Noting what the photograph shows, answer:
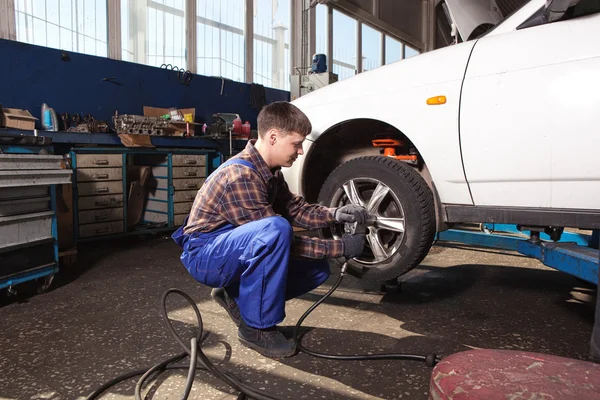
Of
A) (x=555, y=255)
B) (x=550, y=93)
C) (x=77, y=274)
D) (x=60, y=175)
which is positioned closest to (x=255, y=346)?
(x=555, y=255)

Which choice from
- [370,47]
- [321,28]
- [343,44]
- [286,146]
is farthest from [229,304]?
[370,47]

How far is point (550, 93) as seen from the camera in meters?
1.54

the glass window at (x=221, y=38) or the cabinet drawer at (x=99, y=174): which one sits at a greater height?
the glass window at (x=221, y=38)

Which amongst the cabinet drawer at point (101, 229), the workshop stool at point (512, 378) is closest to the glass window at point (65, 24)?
the cabinet drawer at point (101, 229)

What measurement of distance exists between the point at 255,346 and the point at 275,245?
1.52 ft

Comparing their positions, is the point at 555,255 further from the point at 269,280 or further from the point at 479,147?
the point at 269,280

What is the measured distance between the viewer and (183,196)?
4.49 meters

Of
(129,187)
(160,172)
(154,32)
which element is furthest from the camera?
(154,32)

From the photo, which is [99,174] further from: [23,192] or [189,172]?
[23,192]

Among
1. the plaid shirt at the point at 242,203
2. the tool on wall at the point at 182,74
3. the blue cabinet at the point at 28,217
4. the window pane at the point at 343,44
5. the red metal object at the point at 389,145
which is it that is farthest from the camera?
the window pane at the point at 343,44

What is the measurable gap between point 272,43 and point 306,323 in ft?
18.9

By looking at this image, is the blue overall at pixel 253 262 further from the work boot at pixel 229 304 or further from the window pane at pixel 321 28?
the window pane at pixel 321 28

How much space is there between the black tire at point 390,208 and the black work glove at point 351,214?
0.41ft

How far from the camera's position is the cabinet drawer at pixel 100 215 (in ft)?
12.2
